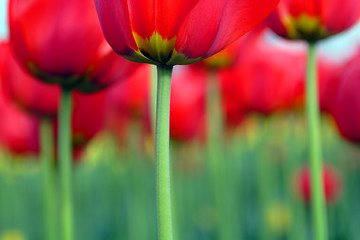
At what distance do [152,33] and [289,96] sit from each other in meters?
0.68

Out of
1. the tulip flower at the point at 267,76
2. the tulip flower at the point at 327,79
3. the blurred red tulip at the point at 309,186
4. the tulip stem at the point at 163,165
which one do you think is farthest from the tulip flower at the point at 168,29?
the blurred red tulip at the point at 309,186

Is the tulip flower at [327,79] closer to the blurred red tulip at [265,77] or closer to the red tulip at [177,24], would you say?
the blurred red tulip at [265,77]

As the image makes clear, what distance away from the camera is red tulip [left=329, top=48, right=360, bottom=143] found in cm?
64

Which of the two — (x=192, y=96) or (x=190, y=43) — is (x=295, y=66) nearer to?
(x=192, y=96)

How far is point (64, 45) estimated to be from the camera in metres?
0.53

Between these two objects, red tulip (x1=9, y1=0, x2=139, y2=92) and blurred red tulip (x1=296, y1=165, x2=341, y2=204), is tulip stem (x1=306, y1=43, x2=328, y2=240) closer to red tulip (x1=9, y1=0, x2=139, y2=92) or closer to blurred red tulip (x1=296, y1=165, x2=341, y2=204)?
red tulip (x1=9, y1=0, x2=139, y2=92)

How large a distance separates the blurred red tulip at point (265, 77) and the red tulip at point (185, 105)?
2.4 inches

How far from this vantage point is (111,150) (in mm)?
1687

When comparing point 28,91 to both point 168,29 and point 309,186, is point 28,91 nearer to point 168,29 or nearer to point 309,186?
point 168,29

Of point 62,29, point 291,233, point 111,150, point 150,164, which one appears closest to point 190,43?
point 62,29

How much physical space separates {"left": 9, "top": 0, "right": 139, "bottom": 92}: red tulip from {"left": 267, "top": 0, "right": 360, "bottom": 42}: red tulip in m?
0.14

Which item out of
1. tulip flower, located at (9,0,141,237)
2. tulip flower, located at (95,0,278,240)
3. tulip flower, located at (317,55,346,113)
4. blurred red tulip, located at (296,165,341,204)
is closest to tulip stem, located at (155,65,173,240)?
tulip flower, located at (95,0,278,240)

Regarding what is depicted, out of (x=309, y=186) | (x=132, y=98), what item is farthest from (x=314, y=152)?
(x=309, y=186)

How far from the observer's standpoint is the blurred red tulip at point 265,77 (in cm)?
99
